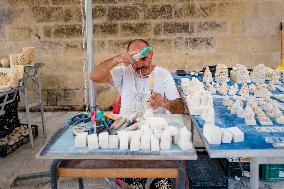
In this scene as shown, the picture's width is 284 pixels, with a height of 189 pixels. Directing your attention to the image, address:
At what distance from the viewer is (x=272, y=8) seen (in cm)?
618

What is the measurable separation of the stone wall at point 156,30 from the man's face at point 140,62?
290cm

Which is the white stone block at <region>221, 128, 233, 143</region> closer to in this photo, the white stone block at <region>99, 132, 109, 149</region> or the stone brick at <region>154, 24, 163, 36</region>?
the white stone block at <region>99, 132, 109, 149</region>

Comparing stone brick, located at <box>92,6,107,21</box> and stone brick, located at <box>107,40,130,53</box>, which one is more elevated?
stone brick, located at <box>92,6,107,21</box>

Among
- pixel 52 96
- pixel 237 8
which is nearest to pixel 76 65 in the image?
pixel 52 96

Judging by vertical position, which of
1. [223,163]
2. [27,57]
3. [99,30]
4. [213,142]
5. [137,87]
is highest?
[99,30]

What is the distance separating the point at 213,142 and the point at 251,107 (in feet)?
2.54

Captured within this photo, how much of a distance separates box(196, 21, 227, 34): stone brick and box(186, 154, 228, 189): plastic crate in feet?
10.7

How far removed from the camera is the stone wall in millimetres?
6219

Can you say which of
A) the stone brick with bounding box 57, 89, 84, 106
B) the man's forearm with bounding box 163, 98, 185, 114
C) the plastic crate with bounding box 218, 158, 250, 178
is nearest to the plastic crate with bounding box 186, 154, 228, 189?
the plastic crate with bounding box 218, 158, 250, 178

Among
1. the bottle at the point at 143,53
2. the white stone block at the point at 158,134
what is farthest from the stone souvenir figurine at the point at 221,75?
the white stone block at the point at 158,134

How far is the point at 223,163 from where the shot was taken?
3.83 m

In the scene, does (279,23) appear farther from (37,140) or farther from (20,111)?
(20,111)

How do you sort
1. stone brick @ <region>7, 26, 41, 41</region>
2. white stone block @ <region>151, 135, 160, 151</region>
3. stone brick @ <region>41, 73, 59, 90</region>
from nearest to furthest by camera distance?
white stone block @ <region>151, 135, 160, 151</region>
stone brick @ <region>7, 26, 41, 41</region>
stone brick @ <region>41, 73, 59, 90</region>

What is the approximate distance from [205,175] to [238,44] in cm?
365
